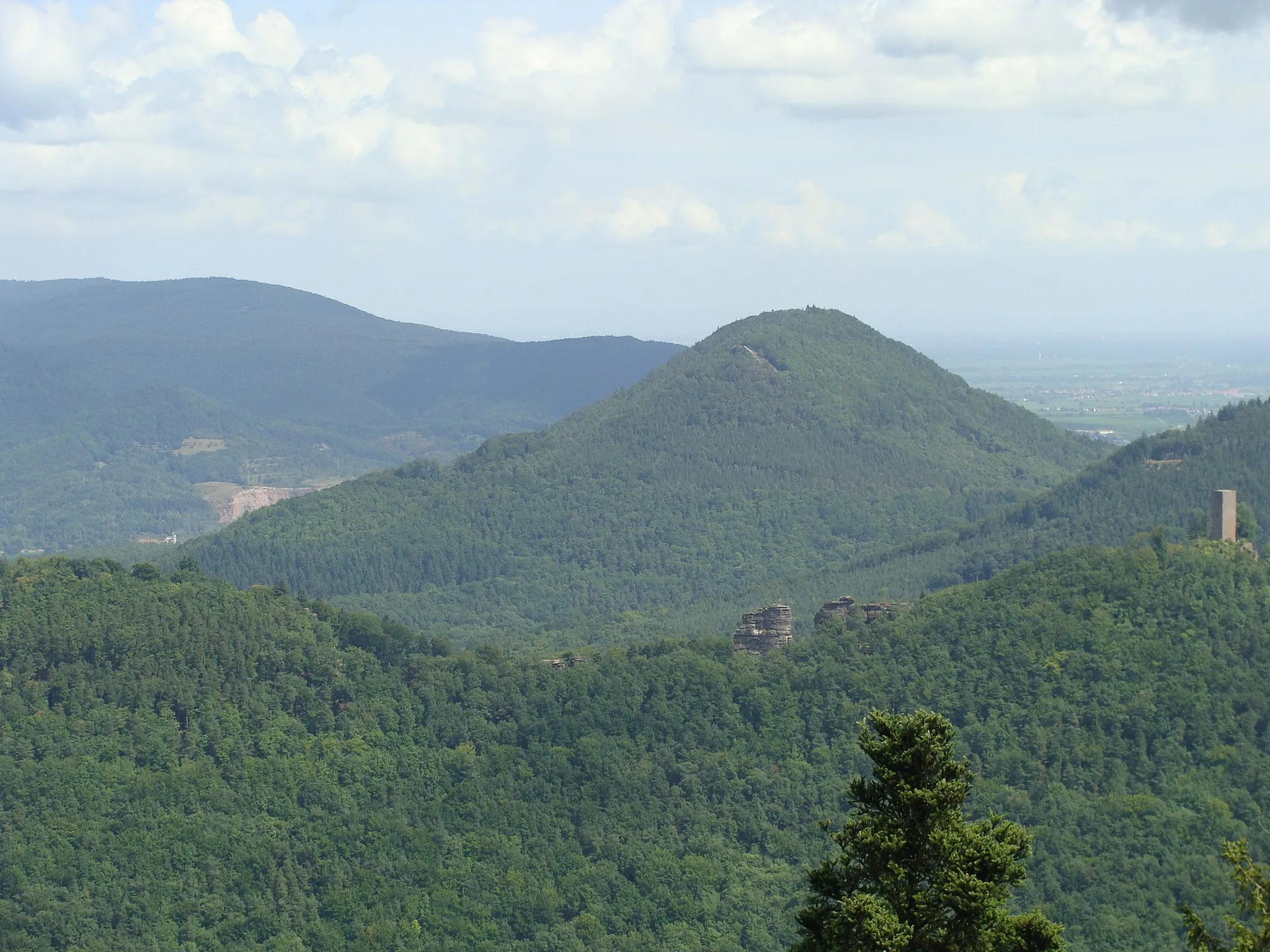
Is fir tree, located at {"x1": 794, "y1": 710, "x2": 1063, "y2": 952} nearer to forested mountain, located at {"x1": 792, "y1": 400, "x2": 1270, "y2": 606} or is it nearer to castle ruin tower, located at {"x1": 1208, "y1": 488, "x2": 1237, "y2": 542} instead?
castle ruin tower, located at {"x1": 1208, "y1": 488, "x2": 1237, "y2": 542}

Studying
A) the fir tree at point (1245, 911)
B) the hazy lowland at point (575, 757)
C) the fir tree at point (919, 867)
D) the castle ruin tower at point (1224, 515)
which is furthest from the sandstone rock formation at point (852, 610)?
the fir tree at point (1245, 911)

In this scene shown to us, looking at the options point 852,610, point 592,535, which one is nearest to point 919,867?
point 852,610

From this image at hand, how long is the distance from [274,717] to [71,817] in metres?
13.0

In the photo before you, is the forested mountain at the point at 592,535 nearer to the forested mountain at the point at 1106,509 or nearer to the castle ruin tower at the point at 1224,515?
the forested mountain at the point at 1106,509

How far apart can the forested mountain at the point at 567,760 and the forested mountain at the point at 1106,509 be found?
114 ft

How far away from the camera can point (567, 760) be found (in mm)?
92938

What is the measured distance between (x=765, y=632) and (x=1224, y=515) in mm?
26815

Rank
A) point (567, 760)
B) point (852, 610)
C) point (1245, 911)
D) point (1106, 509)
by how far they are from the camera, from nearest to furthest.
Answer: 1. point (1245, 911)
2. point (567, 760)
3. point (852, 610)
4. point (1106, 509)

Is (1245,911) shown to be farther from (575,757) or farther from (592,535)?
(592,535)

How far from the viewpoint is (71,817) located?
84938mm

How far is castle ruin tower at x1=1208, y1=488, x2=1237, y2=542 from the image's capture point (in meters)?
103

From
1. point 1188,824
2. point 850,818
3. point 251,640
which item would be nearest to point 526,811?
point 251,640

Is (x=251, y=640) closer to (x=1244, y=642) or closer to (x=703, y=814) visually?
(x=703, y=814)

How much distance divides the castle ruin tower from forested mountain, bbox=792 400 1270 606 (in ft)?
64.5
